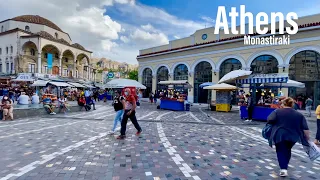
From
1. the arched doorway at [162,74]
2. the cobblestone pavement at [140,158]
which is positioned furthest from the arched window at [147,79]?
the cobblestone pavement at [140,158]

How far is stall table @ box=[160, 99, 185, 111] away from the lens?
61.3 ft

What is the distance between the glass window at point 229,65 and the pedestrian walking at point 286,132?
21491 millimetres

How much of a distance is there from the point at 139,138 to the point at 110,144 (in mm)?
1120

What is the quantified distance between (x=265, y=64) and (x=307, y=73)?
12.4 feet

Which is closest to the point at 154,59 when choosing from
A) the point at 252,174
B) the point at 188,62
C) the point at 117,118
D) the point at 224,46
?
the point at 188,62

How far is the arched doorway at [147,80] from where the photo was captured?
35.2m

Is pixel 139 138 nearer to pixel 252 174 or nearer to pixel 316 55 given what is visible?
pixel 252 174

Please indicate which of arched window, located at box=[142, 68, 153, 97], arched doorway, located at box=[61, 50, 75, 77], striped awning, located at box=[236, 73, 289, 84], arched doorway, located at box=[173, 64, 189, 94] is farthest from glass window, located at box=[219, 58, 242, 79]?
arched doorway, located at box=[61, 50, 75, 77]

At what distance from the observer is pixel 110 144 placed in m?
6.43

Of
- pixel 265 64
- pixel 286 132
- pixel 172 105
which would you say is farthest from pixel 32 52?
pixel 286 132

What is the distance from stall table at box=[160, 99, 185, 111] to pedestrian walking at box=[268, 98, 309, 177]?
14267mm

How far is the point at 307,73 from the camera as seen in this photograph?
806 inches

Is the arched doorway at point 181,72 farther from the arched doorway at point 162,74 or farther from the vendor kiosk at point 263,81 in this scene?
the vendor kiosk at point 263,81

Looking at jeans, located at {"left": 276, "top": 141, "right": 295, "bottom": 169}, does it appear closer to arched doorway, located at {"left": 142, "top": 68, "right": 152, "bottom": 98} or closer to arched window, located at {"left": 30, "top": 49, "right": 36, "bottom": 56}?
arched doorway, located at {"left": 142, "top": 68, "right": 152, "bottom": 98}
